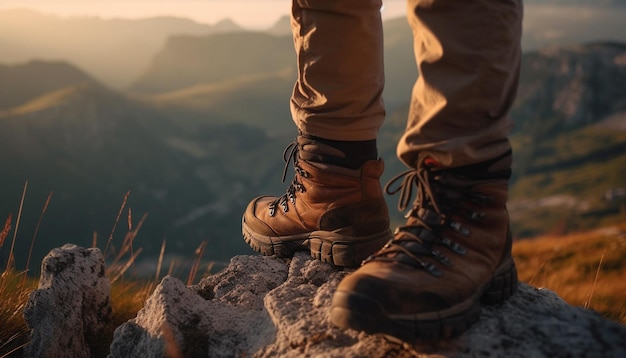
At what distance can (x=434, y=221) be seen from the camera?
212cm

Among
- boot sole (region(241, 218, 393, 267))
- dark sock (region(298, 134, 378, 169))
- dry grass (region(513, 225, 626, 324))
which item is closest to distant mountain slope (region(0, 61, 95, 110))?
dry grass (region(513, 225, 626, 324))

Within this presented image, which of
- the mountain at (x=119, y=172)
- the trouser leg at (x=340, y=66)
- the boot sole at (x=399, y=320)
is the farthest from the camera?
the mountain at (x=119, y=172)

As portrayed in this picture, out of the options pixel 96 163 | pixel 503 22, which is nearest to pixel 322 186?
pixel 503 22

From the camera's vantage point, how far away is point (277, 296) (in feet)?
8.24

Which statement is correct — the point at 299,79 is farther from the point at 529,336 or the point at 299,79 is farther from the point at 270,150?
the point at 270,150

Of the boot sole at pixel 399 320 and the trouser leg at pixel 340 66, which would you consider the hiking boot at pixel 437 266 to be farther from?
the trouser leg at pixel 340 66

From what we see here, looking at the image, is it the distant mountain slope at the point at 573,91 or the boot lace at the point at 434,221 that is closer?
the boot lace at the point at 434,221

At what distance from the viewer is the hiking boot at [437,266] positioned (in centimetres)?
192

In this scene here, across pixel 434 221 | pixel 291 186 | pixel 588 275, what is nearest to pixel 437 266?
pixel 434 221

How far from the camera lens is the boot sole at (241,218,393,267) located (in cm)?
282

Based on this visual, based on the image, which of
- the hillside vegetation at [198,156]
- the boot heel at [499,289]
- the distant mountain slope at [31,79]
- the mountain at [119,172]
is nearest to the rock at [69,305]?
Answer: the boot heel at [499,289]

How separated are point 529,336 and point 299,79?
5.58 ft

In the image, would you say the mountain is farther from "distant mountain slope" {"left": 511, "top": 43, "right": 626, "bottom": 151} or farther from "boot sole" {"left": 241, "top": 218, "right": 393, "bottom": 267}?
"boot sole" {"left": 241, "top": 218, "right": 393, "bottom": 267}

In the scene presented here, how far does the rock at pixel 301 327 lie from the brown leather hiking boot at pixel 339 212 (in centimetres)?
12
